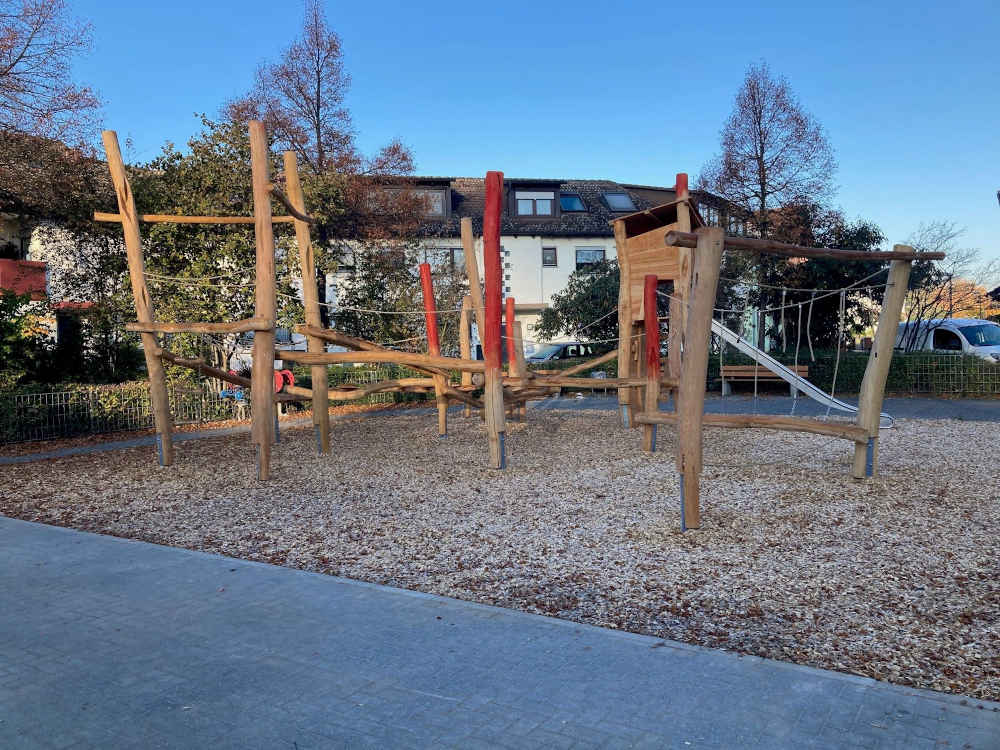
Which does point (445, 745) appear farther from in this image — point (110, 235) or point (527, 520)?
point (110, 235)

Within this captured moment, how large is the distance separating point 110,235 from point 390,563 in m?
13.6

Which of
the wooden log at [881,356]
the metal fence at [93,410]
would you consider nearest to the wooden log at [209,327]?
the metal fence at [93,410]

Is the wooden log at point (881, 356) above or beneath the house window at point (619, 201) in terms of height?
beneath

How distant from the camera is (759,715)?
3.05 m

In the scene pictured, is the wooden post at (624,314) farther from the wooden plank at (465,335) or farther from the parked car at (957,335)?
the parked car at (957,335)

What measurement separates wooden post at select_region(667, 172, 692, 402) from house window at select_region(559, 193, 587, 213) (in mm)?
27001

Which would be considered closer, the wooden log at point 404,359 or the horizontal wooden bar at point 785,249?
the horizontal wooden bar at point 785,249

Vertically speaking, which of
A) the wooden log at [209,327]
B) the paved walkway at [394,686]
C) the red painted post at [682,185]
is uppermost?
the red painted post at [682,185]

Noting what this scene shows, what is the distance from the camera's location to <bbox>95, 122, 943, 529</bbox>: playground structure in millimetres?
6176

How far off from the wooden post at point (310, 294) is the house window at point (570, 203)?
28.3 metres

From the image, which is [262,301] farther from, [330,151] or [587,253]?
[587,253]

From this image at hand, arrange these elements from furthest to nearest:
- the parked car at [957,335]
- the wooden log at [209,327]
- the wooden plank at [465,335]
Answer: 1. the parked car at [957,335]
2. the wooden plank at [465,335]
3. the wooden log at [209,327]

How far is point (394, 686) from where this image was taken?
11.2ft

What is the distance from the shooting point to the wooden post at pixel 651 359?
34.8 ft
